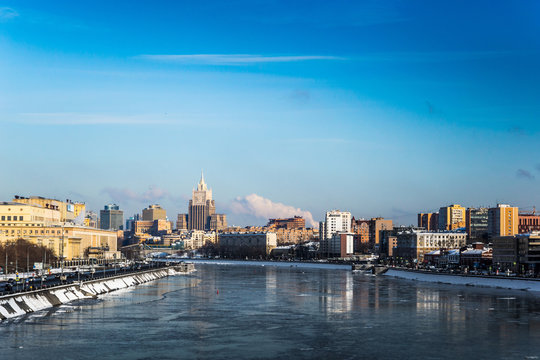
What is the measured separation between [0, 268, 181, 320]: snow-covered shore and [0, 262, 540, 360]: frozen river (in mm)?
1649

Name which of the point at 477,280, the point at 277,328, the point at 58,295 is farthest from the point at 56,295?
the point at 477,280

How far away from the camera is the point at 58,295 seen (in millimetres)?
74188

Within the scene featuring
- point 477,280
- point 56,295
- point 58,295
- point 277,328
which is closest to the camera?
point 277,328

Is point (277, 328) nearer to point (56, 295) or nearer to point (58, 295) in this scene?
point (56, 295)

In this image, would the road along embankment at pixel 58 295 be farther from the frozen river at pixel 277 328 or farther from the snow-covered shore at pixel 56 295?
the frozen river at pixel 277 328

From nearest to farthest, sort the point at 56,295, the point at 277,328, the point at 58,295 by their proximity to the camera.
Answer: the point at 277,328
the point at 56,295
the point at 58,295

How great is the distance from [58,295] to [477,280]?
73696 millimetres

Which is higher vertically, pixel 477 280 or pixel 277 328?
pixel 277 328

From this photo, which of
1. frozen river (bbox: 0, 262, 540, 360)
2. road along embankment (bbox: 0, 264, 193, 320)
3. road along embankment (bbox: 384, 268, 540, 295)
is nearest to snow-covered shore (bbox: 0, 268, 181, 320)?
road along embankment (bbox: 0, 264, 193, 320)

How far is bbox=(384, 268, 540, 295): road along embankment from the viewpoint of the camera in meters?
109

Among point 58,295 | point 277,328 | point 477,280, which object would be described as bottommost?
point 477,280

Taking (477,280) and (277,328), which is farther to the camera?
(477,280)

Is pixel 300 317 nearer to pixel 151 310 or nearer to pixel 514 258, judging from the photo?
pixel 151 310

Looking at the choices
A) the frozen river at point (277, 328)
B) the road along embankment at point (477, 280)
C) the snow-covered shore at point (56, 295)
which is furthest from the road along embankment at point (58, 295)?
the road along embankment at point (477, 280)
